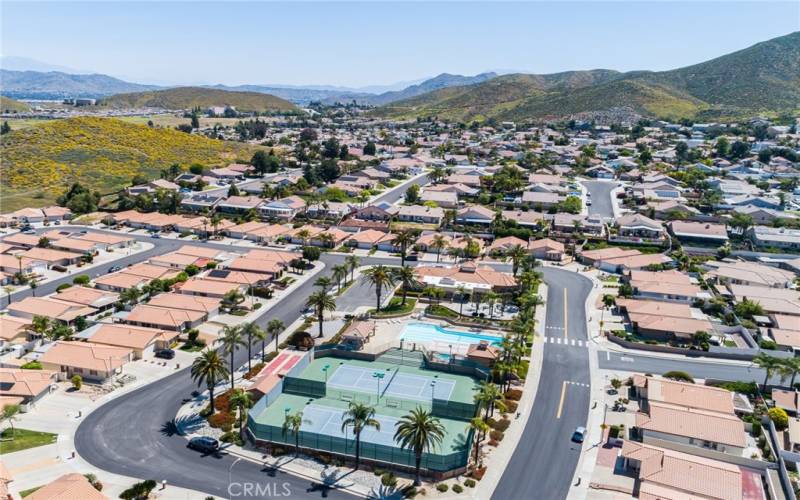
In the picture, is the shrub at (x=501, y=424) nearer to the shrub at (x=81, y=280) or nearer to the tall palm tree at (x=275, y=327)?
the tall palm tree at (x=275, y=327)

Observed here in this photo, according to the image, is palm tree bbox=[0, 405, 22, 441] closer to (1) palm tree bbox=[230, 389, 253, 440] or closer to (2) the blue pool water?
(1) palm tree bbox=[230, 389, 253, 440]

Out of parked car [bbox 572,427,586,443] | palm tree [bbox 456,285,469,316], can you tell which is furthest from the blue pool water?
parked car [bbox 572,427,586,443]

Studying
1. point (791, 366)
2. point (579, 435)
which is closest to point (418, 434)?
point (579, 435)

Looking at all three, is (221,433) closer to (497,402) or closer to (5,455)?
(5,455)

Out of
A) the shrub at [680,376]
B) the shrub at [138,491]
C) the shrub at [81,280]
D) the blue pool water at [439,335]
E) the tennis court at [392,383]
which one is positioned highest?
the shrub at [81,280]

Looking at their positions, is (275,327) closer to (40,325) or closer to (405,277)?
(405,277)

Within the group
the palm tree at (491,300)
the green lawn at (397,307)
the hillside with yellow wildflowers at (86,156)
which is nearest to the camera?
the palm tree at (491,300)

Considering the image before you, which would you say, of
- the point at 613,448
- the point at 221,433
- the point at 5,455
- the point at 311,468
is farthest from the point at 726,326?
the point at 5,455

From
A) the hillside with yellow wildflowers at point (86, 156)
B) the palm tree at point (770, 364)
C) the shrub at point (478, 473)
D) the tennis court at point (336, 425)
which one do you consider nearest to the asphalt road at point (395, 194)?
the hillside with yellow wildflowers at point (86, 156)
